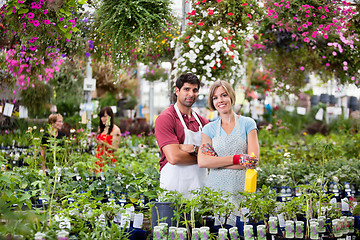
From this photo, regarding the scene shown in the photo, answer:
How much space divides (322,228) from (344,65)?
3.57m

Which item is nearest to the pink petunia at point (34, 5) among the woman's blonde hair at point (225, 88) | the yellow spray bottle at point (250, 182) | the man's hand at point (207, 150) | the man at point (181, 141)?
the man at point (181, 141)

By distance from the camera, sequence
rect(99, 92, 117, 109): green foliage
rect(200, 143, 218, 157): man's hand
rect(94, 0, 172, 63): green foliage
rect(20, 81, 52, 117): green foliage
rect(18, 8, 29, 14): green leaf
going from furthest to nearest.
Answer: rect(99, 92, 117, 109): green foliage
rect(20, 81, 52, 117): green foliage
rect(94, 0, 172, 63): green foliage
rect(18, 8, 29, 14): green leaf
rect(200, 143, 218, 157): man's hand

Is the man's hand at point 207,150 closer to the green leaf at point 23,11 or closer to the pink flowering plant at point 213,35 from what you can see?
the green leaf at point 23,11

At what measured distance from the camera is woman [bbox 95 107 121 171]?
3.96 m

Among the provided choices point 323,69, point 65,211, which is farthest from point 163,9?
point 323,69

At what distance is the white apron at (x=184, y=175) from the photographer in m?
2.23

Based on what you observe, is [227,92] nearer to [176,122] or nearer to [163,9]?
[176,122]

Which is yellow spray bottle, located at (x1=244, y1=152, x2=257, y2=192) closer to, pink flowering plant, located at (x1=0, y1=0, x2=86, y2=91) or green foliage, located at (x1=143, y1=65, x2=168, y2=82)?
pink flowering plant, located at (x1=0, y1=0, x2=86, y2=91)

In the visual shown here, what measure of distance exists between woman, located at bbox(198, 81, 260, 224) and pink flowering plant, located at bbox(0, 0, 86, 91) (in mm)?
903

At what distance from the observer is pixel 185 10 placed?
155 inches

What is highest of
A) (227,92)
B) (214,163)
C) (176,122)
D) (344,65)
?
(344,65)

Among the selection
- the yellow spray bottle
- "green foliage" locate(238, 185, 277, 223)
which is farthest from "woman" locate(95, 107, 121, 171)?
"green foliage" locate(238, 185, 277, 223)

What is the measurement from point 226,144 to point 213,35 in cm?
207

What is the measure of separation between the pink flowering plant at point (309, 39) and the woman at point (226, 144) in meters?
1.84
